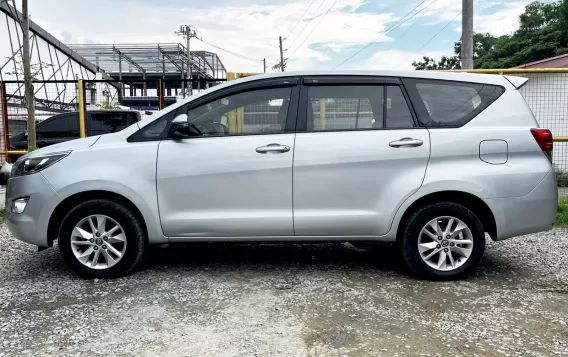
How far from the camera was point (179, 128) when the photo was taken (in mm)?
4090

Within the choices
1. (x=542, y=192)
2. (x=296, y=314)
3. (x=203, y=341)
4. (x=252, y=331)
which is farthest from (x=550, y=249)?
(x=203, y=341)

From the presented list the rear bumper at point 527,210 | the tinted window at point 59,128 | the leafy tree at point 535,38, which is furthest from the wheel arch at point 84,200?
the leafy tree at point 535,38

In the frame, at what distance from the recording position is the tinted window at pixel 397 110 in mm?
4137

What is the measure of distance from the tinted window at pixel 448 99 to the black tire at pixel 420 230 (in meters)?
0.73

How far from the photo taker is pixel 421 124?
412 centimetres

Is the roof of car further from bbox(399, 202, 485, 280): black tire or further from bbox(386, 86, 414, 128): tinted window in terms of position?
bbox(399, 202, 485, 280): black tire

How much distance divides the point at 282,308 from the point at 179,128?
174cm

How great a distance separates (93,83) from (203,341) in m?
7.49

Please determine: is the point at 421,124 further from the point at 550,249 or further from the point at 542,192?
the point at 550,249

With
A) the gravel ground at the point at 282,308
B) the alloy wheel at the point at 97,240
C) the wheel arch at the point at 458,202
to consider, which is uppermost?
the wheel arch at the point at 458,202

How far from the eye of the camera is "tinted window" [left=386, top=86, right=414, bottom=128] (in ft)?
13.6

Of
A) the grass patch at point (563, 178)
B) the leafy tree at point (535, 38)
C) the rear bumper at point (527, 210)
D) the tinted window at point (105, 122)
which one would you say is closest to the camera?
the rear bumper at point (527, 210)

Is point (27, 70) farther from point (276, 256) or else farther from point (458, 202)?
point (458, 202)

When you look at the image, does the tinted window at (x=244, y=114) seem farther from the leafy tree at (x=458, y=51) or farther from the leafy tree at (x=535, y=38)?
the leafy tree at (x=458, y=51)
